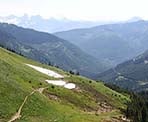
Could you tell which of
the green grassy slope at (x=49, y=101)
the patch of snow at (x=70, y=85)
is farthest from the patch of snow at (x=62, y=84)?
the green grassy slope at (x=49, y=101)

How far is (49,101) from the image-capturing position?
101438 millimetres

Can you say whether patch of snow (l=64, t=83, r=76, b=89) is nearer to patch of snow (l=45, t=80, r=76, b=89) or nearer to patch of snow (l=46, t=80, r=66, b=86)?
patch of snow (l=45, t=80, r=76, b=89)

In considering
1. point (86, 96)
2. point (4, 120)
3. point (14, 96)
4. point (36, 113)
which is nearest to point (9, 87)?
point (14, 96)

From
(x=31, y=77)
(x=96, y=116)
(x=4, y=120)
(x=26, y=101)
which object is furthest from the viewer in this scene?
(x=31, y=77)

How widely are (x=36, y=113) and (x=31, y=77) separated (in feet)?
127

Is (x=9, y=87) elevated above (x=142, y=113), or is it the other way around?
(x=9, y=87)

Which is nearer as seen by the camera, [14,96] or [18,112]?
[18,112]

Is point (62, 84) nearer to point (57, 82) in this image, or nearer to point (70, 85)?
point (57, 82)

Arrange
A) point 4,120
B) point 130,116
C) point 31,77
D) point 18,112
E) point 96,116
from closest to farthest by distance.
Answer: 1. point 4,120
2. point 18,112
3. point 96,116
4. point 130,116
5. point 31,77

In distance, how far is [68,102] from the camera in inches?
4424

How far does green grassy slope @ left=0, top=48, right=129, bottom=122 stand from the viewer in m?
86.2

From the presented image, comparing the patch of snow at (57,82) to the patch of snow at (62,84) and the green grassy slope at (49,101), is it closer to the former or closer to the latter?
the patch of snow at (62,84)

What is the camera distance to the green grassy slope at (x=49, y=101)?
86.2 m

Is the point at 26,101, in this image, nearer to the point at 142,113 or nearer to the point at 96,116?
the point at 96,116
